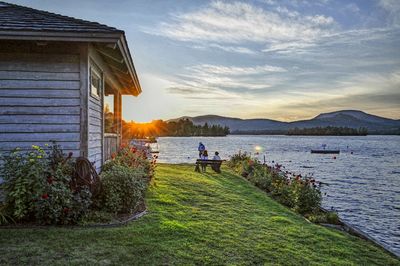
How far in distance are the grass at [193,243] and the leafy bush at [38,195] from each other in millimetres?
328

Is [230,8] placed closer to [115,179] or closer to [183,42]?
[183,42]

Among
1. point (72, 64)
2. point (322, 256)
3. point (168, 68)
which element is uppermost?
point (168, 68)

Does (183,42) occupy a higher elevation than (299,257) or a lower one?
higher

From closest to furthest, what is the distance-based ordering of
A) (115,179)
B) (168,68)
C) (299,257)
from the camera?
(299,257), (115,179), (168,68)

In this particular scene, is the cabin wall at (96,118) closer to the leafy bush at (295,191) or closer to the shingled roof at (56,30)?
the shingled roof at (56,30)

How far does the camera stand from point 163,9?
480 inches

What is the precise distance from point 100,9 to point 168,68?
5.41 meters

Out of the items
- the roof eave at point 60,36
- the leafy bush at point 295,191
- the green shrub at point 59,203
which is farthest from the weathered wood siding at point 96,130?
the leafy bush at point 295,191

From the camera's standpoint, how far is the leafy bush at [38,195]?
6.41 metres

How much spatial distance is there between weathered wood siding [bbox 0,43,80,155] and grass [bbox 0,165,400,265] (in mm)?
2291

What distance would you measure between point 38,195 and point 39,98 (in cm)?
244

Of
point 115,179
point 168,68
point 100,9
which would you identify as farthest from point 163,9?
point 115,179

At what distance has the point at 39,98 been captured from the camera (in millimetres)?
7754

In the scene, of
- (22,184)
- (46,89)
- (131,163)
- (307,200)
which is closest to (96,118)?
(46,89)
